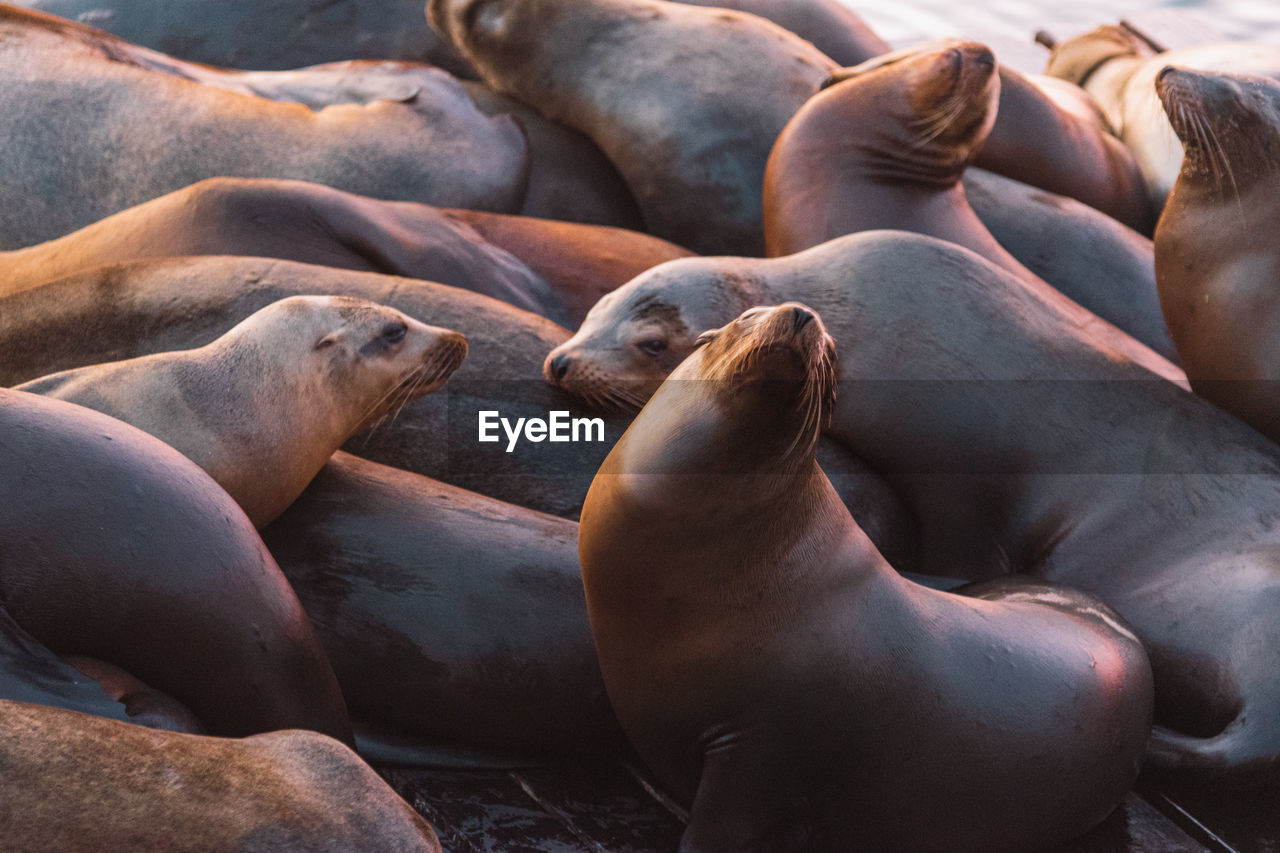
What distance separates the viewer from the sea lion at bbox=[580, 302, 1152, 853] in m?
2.06

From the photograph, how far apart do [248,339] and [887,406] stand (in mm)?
1342

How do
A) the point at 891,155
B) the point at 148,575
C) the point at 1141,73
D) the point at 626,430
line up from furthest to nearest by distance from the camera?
1. the point at 1141,73
2. the point at 891,155
3. the point at 626,430
4. the point at 148,575

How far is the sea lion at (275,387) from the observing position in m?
2.44

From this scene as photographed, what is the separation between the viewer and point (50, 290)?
297 centimetres

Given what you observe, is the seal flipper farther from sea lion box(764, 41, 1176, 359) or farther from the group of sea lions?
sea lion box(764, 41, 1176, 359)

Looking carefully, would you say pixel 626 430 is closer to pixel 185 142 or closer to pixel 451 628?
pixel 451 628

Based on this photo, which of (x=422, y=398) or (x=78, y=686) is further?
(x=422, y=398)

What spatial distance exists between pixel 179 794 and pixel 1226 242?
265 cm

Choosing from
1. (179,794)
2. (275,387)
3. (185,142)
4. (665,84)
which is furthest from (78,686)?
(665,84)

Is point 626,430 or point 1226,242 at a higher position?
point 1226,242

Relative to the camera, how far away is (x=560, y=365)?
2.90 m

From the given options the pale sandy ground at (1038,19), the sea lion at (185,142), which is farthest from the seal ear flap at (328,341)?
the pale sandy ground at (1038,19)

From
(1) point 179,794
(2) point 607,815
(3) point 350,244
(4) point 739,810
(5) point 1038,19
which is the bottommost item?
(5) point 1038,19

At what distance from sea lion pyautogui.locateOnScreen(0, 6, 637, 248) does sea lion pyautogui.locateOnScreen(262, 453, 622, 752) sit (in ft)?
6.03
